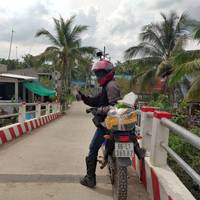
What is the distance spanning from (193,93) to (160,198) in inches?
465

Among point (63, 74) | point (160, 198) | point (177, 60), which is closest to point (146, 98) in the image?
point (63, 74)

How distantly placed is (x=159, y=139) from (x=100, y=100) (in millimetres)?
1106

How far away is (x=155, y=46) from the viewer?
30.8 m

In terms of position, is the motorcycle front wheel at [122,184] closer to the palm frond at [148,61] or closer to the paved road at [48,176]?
the paved road at [48,176]

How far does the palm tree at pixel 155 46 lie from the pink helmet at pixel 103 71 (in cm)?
2467

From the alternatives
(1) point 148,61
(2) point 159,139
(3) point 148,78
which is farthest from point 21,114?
(1) point 148,61

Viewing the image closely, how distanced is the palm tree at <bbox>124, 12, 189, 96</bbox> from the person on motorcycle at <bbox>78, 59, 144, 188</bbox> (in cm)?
2460

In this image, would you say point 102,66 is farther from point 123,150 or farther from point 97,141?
point 123,150

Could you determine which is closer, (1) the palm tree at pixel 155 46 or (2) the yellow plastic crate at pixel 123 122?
(2) the yellow plastic crate at pixel 123 122

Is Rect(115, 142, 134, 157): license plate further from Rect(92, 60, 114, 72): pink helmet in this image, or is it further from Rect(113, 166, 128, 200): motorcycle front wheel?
Rect(92, 60, 114, 72): pink helmet

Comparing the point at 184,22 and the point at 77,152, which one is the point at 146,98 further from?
the point at 77,152

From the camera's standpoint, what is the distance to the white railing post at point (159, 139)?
16.4 ft

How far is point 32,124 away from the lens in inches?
567

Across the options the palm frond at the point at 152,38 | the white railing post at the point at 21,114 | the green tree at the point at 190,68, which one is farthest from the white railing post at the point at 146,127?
the palm frond at the point at 152,38
